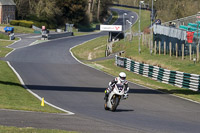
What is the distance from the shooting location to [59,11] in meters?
101

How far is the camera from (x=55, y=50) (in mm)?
58812

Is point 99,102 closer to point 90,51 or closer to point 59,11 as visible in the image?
point 90,51

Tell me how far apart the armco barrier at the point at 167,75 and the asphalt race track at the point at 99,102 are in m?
3.46

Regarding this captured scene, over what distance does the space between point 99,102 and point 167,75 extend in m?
12.4

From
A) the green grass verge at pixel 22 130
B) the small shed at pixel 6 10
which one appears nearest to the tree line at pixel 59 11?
the small shed at pixel 6 10

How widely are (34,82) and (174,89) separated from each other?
961 centimetres

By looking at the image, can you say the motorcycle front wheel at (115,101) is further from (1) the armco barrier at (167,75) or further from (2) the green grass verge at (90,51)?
(2) the green grass verge at (90,51)

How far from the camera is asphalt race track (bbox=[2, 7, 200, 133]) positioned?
14211 millimetres

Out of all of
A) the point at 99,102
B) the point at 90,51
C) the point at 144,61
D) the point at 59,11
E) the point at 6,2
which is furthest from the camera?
the point at 59,11

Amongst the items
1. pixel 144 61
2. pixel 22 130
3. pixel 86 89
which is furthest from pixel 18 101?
pixel 144 61

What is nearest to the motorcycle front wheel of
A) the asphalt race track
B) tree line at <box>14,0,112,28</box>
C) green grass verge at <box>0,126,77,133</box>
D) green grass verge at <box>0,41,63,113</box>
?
the asphalt race track

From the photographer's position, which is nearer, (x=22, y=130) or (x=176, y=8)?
(x=22, y=130)

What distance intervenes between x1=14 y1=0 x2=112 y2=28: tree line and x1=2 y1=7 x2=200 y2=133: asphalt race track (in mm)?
54992

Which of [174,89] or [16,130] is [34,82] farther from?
[16,130]
